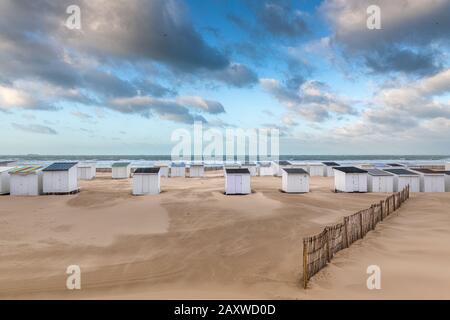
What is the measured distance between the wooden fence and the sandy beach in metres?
0.35

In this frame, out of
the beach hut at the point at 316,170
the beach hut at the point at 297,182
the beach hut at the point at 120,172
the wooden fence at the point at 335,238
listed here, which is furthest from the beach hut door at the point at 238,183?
the beach hut at the point at 316,170

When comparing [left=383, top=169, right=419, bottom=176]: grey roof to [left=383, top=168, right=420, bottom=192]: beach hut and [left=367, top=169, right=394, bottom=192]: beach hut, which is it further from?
[left=367, top=169, right=394, bottom=192]: beach hut

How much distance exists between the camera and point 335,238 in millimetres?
12164

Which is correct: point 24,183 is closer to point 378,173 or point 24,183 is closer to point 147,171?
point 147,171

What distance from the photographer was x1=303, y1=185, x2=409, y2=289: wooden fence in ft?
31.9

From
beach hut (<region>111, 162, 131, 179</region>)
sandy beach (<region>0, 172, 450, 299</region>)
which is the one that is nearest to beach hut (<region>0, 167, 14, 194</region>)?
sandy beach (<region>0, 172, 450, 299</region>)

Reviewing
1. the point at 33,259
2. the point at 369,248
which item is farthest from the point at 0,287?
the point at 369,248

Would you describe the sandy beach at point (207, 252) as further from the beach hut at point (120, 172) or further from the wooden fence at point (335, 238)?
the beach hut at point (120, 172)

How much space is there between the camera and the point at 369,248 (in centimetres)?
1321

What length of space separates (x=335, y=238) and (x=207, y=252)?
599cm

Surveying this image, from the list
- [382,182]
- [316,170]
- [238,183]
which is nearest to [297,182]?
[238,183]
